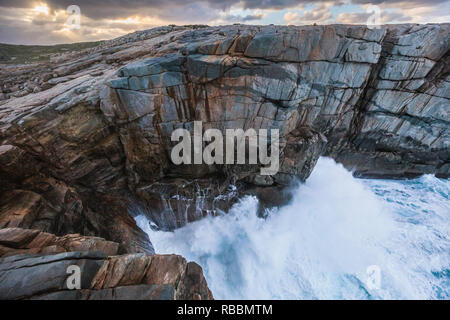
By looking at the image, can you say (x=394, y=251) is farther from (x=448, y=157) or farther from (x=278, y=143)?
(x=448, y=157)

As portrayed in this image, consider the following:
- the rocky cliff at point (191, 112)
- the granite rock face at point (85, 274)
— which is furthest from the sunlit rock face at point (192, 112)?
the granite rock face at point (85, 274)

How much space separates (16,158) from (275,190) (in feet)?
61.5

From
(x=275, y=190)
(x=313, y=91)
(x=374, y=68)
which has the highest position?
(x=374, y=68)

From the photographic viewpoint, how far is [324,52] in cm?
1420

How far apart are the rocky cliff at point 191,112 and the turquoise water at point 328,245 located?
7.08ft

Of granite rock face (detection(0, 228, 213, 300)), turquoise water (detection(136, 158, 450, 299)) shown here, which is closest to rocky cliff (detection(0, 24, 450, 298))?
turquoise water (detection(136, 158, 450, 299))

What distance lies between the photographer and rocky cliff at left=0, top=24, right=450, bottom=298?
1252cm

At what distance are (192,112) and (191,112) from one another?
0.08 m

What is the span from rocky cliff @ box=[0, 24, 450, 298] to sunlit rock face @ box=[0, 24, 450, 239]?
0.08 metres

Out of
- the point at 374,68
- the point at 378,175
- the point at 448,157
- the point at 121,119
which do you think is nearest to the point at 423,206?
the point at 378,175

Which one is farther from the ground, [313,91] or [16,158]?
[313,91]

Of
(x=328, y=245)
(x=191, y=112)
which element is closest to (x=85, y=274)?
(x=191, y=112)

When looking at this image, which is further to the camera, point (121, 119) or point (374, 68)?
point (374, 68)

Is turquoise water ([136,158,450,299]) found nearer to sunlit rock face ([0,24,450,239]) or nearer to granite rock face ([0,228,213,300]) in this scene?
sunlit rock face ([0,24,450,239])
